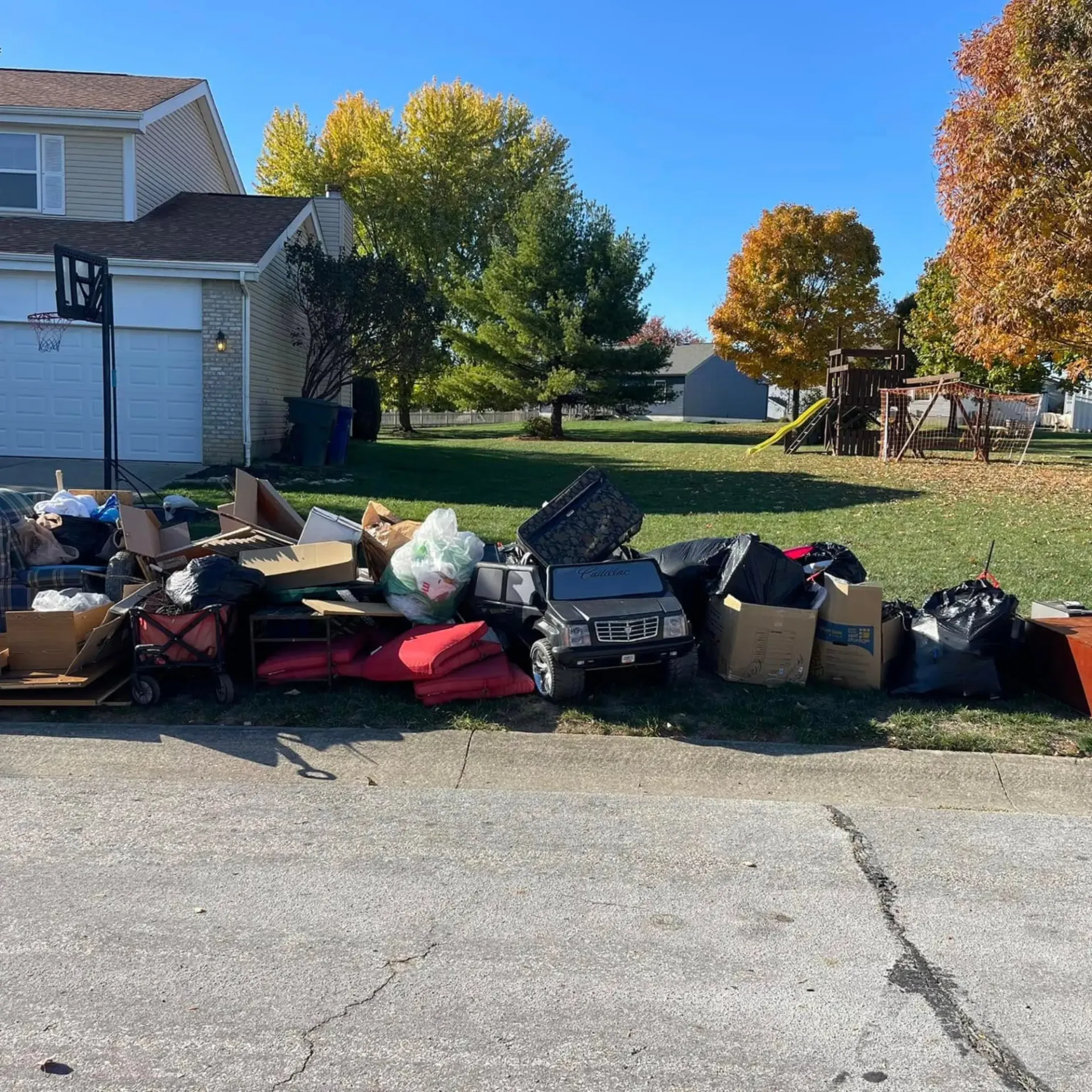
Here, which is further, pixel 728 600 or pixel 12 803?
pixel 728 600

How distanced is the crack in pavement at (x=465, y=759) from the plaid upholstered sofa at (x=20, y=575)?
10.5ft

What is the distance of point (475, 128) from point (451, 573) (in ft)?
126

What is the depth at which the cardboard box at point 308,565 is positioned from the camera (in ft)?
21.5

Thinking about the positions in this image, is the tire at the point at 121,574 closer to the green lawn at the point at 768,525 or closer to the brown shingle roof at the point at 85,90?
the green lawn at the point at 768,525

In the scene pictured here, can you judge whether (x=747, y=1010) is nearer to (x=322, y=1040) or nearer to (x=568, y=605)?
(x=322, y=1040)

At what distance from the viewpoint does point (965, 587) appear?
662 centimetres

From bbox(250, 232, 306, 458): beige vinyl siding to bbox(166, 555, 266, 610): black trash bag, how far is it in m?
11.3

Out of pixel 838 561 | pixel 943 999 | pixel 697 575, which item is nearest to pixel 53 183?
pixel 697 575

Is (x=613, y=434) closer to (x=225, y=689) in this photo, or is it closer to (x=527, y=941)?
(x=225, y=689)

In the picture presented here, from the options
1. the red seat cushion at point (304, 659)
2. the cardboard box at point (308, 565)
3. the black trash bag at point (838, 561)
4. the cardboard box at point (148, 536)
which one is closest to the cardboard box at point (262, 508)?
the cardboard box at point (148, 536)

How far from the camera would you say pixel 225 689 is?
19.9ft

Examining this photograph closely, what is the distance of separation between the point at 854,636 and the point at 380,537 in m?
3.47

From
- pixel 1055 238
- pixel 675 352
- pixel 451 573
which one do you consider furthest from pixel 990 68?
pixel 675 352

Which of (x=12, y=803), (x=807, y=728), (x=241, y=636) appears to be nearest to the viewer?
(x=12, y=803)
